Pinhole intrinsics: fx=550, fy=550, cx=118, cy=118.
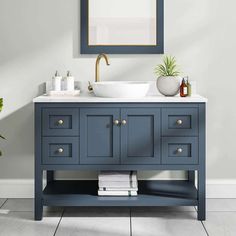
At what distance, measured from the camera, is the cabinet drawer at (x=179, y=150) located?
3381mm

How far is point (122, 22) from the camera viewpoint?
3.85 metres

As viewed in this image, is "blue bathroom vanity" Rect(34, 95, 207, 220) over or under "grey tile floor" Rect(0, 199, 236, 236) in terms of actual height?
over

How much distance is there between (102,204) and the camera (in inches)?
135

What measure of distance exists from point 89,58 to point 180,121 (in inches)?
35.8

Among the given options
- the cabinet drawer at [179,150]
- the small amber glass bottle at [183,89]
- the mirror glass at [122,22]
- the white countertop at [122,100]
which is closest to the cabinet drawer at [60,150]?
the white countertop at [122,100]

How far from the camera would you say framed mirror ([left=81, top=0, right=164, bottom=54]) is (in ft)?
12.6

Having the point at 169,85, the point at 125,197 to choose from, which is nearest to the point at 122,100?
the point at 169,85

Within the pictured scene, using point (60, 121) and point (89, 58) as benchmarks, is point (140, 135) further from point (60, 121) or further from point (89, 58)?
point (89, 58)

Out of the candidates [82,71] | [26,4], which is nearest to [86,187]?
[82,71]

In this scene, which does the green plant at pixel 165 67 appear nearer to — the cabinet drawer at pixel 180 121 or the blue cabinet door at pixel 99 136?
the cabinet drawer at pixel 180 121

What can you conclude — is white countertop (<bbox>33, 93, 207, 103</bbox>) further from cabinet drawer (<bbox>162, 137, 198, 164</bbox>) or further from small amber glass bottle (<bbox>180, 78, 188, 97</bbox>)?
cabinet drawer (<bbox>162, 137, 198, 164</bbox>)

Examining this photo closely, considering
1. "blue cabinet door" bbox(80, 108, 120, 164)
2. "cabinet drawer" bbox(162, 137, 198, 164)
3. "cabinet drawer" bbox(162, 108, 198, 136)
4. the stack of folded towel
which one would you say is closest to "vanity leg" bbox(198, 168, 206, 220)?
"cabinet drawer" bbox(162, 137, 198, 164)

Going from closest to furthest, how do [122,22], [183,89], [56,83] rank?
[183,89], [56,83], [122,22]

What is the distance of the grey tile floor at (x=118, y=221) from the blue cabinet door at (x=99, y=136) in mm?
372
